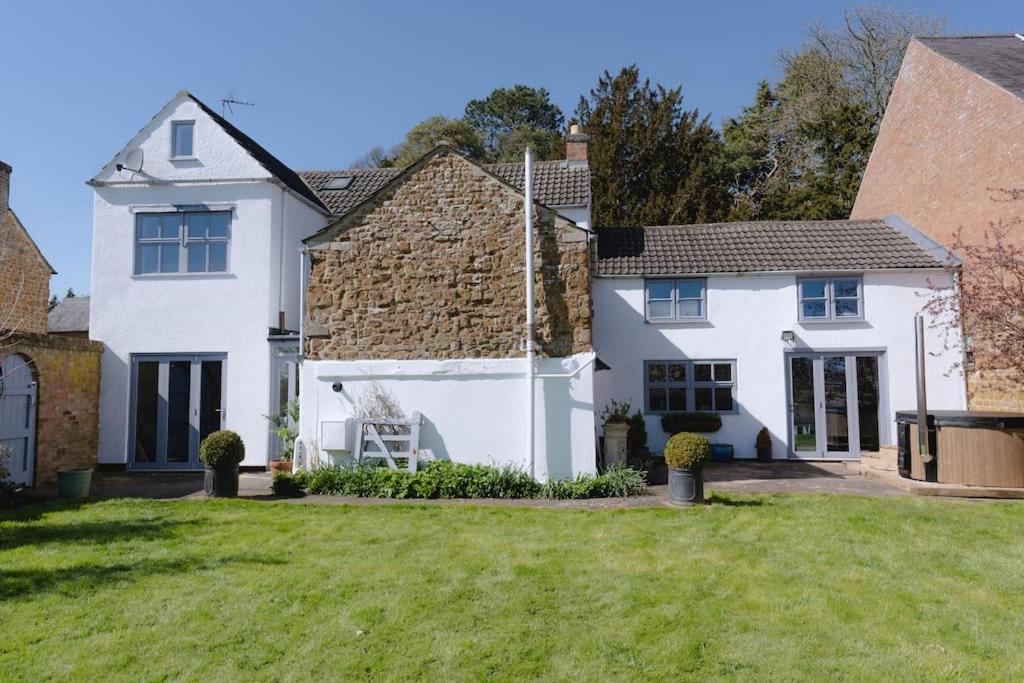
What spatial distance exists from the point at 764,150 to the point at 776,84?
401cm

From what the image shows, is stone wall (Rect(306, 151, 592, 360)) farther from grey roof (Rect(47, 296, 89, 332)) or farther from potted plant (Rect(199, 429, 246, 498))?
grey roof (Rect(47, 296, 89, 332))

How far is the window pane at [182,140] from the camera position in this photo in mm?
15555

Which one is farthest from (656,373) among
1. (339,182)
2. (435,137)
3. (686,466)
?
(435,137)

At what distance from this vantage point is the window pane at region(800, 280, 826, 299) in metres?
16.4

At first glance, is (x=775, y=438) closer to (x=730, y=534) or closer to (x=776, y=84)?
(x=730, y=534)

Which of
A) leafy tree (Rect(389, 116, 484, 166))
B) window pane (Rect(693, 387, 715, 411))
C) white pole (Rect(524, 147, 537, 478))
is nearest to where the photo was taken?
white pole (Rect(524, 147, 537, 478))

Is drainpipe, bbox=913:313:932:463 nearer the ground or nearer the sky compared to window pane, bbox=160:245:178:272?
nearer the ground

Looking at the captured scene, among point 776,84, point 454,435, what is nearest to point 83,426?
point 454,435

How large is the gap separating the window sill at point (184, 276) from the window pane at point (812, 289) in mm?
14394

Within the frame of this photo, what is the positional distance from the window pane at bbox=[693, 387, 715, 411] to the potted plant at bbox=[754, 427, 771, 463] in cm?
140

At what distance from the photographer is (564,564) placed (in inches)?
280

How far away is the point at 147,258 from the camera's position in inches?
603

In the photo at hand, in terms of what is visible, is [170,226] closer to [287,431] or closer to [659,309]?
[287,431]

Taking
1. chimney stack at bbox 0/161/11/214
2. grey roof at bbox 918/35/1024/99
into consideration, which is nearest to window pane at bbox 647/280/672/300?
grey roof at bbox 918/35/1024/99
